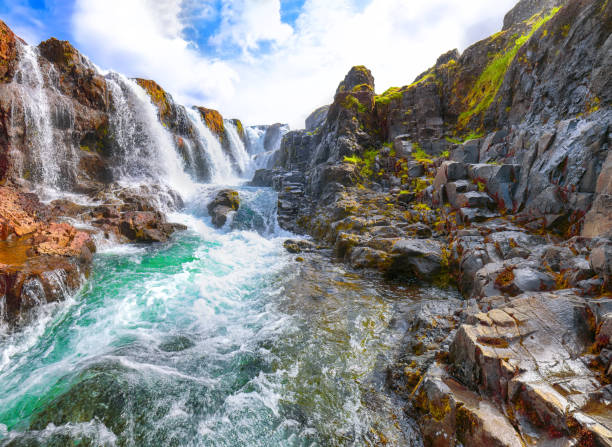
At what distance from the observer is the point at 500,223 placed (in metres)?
8.75

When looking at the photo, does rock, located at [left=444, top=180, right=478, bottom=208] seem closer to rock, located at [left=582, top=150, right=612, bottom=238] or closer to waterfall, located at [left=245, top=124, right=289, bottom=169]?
rock, located at [left=582, top=150, right=612, bottom=238]

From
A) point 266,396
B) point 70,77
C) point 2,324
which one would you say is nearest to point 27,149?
point 70,77

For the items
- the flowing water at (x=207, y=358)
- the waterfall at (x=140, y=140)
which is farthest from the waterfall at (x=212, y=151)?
the flowing water at (x=207, y=358)

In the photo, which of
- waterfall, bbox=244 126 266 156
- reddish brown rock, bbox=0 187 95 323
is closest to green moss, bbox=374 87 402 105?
waterfall, bbox=244 126 266 156

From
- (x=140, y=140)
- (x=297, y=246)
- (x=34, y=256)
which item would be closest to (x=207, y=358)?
(x=34, y=256)

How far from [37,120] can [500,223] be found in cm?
2560

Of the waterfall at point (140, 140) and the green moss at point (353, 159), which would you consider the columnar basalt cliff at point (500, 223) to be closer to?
the green moss at point (353, 159)

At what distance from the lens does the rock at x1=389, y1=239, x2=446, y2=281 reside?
9.16 metres

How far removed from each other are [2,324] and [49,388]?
3.21m

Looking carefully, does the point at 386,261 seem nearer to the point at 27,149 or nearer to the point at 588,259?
the point at 588,259

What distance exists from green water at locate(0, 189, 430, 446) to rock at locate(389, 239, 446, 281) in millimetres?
1235

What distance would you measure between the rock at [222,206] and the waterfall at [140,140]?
478 cm

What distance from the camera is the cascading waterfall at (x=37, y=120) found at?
15.3 meters

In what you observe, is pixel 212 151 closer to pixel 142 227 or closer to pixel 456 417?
pixel 142 227
